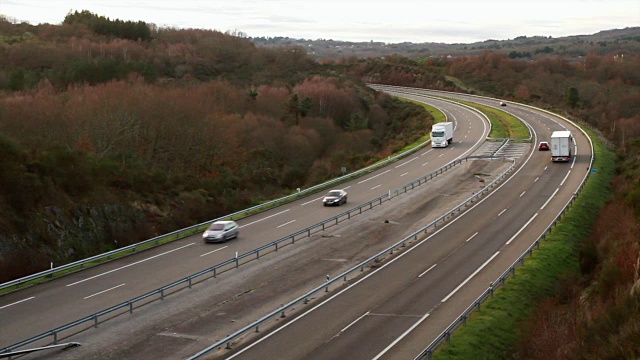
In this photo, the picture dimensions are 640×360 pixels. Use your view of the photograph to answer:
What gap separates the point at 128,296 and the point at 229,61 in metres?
101

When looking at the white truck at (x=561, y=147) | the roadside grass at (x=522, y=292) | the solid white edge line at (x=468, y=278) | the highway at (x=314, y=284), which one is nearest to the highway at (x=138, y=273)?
the highway at (x=314, y=284)

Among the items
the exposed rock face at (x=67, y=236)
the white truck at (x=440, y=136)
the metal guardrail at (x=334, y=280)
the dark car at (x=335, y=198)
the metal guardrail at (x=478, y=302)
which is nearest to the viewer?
the metal guardrail at (x=478, y=302)

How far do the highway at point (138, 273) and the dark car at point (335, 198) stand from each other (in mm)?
561

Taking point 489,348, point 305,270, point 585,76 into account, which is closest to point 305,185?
point 305,270

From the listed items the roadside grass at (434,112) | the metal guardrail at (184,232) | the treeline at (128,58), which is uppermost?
the treeline at (128,58)

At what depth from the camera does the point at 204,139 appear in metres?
67.1

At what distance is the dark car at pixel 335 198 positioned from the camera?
49938 mm

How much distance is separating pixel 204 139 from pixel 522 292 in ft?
133

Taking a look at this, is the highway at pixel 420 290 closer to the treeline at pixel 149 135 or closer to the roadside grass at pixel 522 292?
the roadside grass at pixel 522 292

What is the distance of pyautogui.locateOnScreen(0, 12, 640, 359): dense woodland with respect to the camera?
34.1 meters

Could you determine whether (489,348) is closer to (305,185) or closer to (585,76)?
(305,185)

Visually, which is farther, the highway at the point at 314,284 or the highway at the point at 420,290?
the highway at the point at 314,284

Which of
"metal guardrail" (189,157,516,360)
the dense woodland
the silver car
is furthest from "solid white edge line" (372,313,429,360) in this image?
the silver car

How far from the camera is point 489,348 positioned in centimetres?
2622
